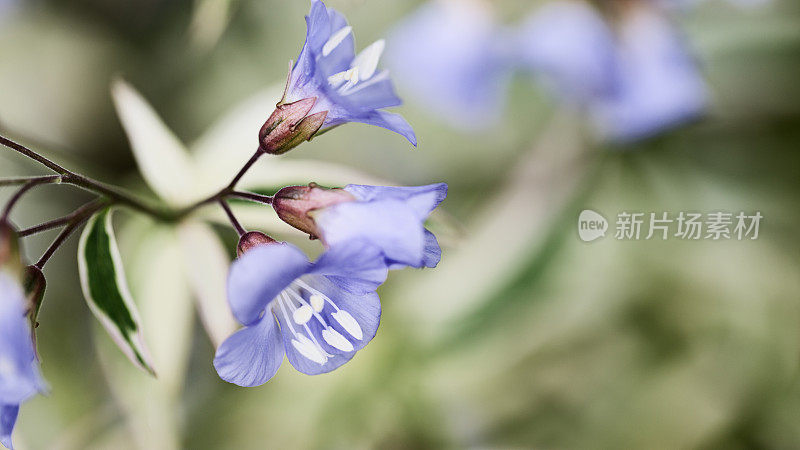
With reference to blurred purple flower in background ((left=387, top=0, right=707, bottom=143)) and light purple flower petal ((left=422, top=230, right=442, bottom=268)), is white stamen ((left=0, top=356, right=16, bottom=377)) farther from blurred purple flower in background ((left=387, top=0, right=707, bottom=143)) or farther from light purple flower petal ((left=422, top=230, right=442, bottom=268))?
blurred purple flower in background ((left=387, top=0, right=707, bottom=143))

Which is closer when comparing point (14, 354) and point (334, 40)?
point (14, 354)

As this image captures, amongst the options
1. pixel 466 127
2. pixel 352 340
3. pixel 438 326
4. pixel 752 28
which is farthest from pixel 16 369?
pixel 752 28

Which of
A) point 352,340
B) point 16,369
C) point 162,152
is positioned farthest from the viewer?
point 162,152

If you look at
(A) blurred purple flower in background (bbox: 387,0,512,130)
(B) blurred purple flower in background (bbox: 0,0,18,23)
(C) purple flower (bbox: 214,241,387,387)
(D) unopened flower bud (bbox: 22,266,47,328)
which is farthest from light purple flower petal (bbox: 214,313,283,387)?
(B) blurred purple flower in background (bbox: 0,0,18,23)

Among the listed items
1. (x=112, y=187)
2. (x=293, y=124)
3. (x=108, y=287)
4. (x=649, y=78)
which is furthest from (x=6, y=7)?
(x=649, y=78)

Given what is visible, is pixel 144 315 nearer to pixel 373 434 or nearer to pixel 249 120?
pixel 249 120

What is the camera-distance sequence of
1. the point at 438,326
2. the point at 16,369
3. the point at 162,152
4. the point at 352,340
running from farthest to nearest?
the point at 438,326 → the point at 162,152 → the point at 352,340 → the point at 16,369

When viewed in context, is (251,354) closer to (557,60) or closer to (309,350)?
(309,350)
